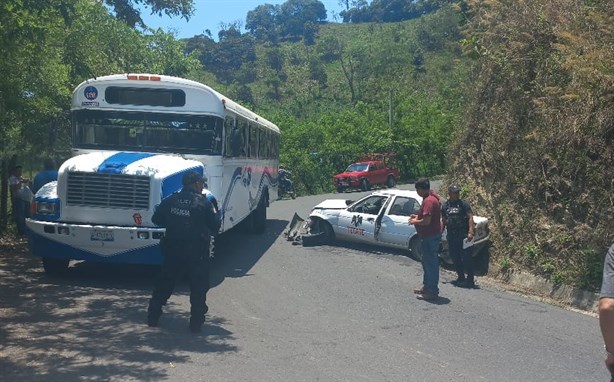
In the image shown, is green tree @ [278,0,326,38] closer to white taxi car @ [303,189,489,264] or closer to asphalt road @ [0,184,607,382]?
white taxi car @ [303,189,489,264]

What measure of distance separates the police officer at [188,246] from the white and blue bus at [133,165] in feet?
7.83

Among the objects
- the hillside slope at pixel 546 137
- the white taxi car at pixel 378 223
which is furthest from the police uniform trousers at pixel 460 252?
the white taxi car at pixel 378 223

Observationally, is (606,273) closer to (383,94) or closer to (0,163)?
(0,163)

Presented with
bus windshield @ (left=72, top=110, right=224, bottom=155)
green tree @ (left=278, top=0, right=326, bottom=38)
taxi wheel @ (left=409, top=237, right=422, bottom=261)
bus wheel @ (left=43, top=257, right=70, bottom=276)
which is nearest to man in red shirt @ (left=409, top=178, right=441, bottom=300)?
taxi wheel @ (left=409, top=237, right=422, bottom=261)

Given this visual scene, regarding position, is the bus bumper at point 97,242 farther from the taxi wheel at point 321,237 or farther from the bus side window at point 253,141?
the taxi wheel at point 321,237

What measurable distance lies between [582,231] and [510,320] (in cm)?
311

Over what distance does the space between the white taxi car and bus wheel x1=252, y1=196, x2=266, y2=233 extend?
180 cm

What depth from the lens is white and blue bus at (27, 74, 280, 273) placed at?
10.8m

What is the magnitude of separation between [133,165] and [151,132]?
1491mm

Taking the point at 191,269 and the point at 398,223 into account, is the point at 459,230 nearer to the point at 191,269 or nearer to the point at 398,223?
the point at 398,223

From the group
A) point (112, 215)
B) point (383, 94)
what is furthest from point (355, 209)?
point (383, 94)

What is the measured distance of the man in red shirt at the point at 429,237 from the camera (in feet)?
35.6

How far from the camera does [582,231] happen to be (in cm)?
1198

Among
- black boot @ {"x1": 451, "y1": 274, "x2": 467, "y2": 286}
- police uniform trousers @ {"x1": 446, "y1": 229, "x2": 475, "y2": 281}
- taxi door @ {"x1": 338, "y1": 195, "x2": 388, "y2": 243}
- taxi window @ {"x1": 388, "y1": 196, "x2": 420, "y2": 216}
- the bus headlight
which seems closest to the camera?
the bus headlight
